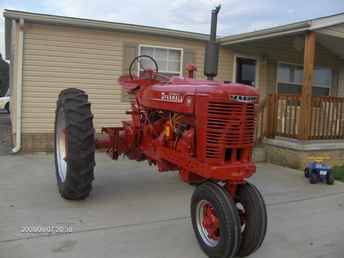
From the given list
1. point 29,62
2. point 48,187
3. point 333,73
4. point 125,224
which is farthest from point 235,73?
point 125,224

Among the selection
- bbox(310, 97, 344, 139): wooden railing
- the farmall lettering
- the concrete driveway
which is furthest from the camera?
bbox(310, 97, 344, 139): wooden railing

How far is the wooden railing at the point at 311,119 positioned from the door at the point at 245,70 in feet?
5.57

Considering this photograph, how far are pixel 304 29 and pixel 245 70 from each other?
9.86 feet

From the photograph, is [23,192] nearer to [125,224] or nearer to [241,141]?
[125,224]

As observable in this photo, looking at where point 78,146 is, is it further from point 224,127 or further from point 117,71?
point 117,71

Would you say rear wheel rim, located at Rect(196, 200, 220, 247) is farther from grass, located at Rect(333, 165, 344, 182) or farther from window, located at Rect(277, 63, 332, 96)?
window, located at Rect(277, 63, 332, 96)

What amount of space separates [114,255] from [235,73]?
7688mm

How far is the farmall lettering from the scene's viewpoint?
4.15m

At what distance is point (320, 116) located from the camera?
8.70 metres

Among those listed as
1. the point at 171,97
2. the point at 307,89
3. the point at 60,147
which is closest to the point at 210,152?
the point at 171,97

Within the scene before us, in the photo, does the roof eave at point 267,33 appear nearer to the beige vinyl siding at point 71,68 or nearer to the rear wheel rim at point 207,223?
the beige vinyl siding at point 71,68
